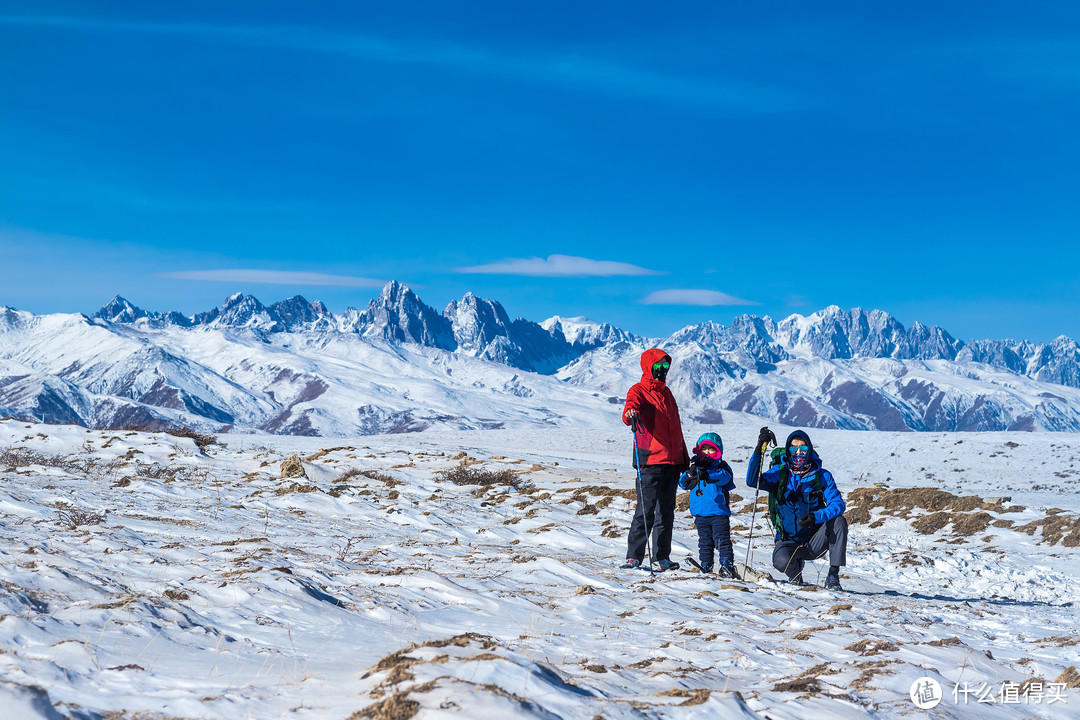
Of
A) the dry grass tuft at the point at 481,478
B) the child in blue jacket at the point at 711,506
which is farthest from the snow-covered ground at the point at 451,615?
the dry grass tuft at the point at 481,478

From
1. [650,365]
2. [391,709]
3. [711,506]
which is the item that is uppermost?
[650,365]

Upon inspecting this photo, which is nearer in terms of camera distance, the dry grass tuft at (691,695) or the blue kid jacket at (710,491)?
the dry grass tuft at (691,695)

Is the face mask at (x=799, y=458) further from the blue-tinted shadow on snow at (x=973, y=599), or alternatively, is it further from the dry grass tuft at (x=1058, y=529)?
the dry grass tuft at (x=1058, y=529)

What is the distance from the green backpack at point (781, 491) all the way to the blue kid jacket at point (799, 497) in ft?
0.07

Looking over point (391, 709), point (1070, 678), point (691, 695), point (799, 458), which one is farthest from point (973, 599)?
point (391, 709)

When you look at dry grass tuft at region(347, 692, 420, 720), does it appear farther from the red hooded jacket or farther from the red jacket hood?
the red jacket hood

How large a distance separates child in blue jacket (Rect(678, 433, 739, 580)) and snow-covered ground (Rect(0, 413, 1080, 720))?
91 cm

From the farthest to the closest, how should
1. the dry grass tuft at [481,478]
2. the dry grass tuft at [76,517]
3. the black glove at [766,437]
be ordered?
the dry grass tuft at [481,478] < the black glove at [766,437] < the dry grass tuft at [76,517]

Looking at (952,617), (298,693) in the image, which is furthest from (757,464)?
(298,693)

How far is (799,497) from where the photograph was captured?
11.1 metres

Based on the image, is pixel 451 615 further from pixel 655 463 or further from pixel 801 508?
pixel 801 508

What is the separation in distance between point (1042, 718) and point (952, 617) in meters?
4.78

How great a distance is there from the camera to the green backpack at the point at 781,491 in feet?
35.9

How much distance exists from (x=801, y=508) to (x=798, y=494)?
0.74 ft
